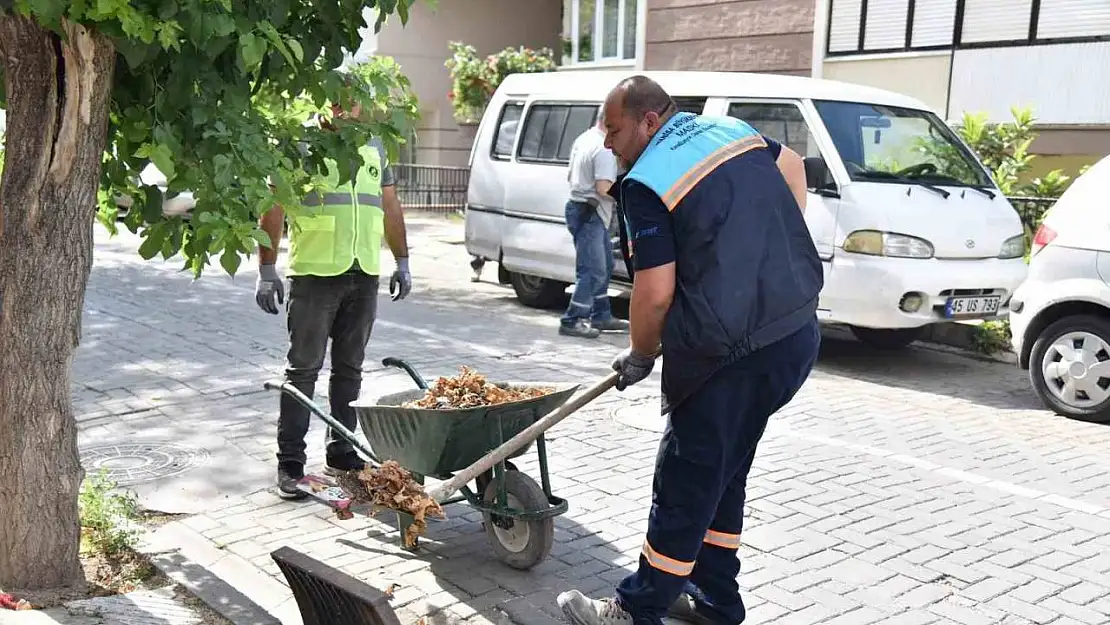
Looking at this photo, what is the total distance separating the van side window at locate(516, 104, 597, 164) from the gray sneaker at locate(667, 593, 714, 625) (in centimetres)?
686

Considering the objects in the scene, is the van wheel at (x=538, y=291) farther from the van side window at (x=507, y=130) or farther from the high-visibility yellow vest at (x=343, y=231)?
the high-visibility yellow vest at (x=343, y=231)

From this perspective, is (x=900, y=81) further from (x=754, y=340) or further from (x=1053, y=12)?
(x=754, y=340)

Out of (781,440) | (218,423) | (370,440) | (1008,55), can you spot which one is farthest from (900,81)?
(370,440)

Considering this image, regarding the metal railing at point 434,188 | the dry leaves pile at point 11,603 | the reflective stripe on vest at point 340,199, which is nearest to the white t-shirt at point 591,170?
the reflective stripe on vest at point 340,199

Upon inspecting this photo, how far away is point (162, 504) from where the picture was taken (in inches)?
211

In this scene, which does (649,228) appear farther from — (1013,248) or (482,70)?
(482,70)

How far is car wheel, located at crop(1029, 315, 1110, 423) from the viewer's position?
23.9 feet

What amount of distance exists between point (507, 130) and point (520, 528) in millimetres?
7536

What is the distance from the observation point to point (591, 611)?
157 inches

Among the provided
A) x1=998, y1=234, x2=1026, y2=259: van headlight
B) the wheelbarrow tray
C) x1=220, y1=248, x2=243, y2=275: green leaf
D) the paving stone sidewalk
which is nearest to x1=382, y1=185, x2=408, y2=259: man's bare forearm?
the paving stone sidewalk

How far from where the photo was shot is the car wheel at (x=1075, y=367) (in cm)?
→ 728

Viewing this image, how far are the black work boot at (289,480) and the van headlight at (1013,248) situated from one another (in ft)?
18.9

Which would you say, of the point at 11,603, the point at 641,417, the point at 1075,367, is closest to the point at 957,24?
the point at 1075,367

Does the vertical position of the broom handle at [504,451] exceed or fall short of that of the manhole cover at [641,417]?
it exceeds it
